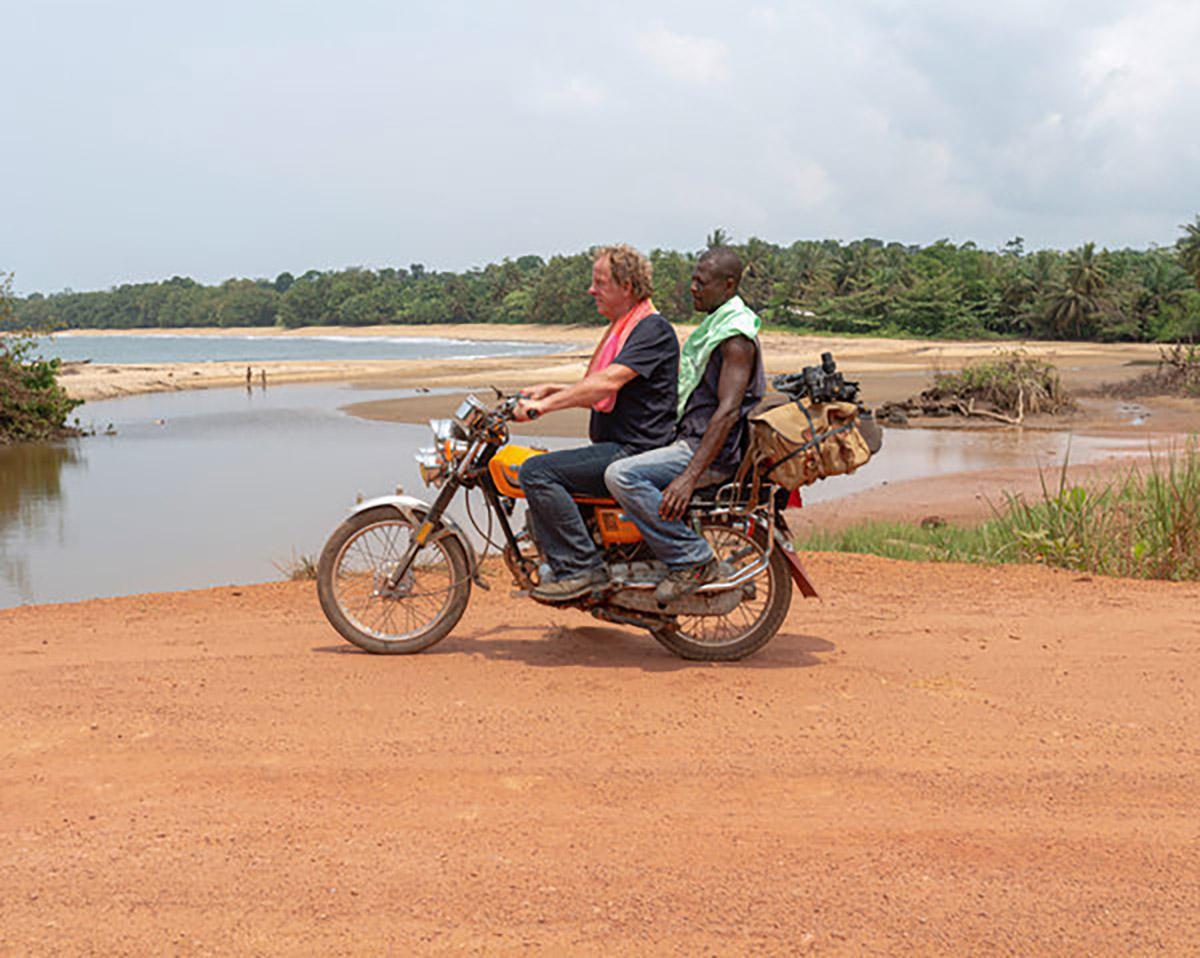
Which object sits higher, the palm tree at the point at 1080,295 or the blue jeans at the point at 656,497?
the palm tree at the point at 1080,295

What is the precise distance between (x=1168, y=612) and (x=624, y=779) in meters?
4.55

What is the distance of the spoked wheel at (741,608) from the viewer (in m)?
5.73

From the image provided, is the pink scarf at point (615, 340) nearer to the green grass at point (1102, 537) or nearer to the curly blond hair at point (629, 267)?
the curly blond hair at point (629, 267)

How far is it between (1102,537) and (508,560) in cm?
558

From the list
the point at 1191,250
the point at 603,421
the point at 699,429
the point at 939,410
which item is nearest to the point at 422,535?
the point at 603,421

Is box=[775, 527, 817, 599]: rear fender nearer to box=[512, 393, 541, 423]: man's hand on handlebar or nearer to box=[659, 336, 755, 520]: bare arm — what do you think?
box=[659, 336, 755, 520]: bare arm

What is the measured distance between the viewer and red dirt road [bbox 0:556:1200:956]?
322cm

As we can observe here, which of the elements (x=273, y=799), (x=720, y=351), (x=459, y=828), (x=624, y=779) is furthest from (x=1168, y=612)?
(x=273, y=799)

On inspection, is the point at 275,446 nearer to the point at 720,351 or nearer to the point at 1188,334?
the point at 720,351

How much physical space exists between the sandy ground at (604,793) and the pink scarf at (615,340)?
1.35 metres

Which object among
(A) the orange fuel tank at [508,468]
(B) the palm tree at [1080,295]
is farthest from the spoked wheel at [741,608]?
(B) the palm tree at [1080,295]

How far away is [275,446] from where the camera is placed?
25.0 m

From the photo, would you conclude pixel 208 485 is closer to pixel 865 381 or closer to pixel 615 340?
pixel 615 340

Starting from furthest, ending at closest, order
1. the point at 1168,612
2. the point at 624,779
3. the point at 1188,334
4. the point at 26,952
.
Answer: the point at 1188,334, the point at 1168,612, the point at 624,779, the point at 26,952
